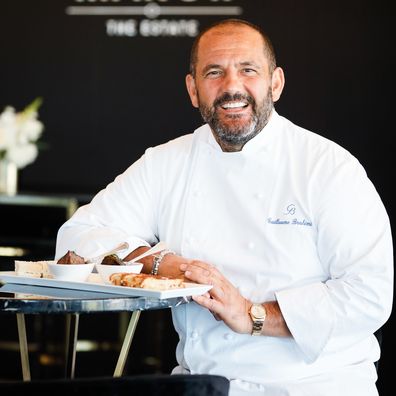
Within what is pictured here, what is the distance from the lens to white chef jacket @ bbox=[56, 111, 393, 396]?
2227mm

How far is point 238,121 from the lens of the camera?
2465 millimetres

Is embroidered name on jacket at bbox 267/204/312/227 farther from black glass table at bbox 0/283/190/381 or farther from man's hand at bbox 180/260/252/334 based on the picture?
black glass table at bbox 0/283/190/381

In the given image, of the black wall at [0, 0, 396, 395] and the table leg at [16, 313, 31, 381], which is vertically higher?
the black wall at [0, 0, 396, 395]

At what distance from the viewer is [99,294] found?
2.09 meters

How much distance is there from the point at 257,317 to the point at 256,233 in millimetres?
246

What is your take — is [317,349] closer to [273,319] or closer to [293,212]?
[273,319]

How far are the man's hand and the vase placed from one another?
326 centimetres

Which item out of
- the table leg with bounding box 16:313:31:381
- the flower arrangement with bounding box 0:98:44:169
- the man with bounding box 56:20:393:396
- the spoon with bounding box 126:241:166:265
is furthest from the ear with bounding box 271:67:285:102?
the flower arrangement with bounding box 0:98:44:169

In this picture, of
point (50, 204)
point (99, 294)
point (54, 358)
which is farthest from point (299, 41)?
point (99, 294)

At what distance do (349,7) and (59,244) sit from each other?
3601 mm

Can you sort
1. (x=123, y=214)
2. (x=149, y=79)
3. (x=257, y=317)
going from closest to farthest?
(x=257, y=317)
(x=123, y=214)
(x=149, y=79)

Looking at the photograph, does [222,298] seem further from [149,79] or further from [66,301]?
[149,79]

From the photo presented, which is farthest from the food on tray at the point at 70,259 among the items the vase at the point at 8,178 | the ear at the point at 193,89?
the vase at the point at 8,178

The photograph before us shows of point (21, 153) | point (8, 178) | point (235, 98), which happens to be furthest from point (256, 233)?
point (8, 178)
